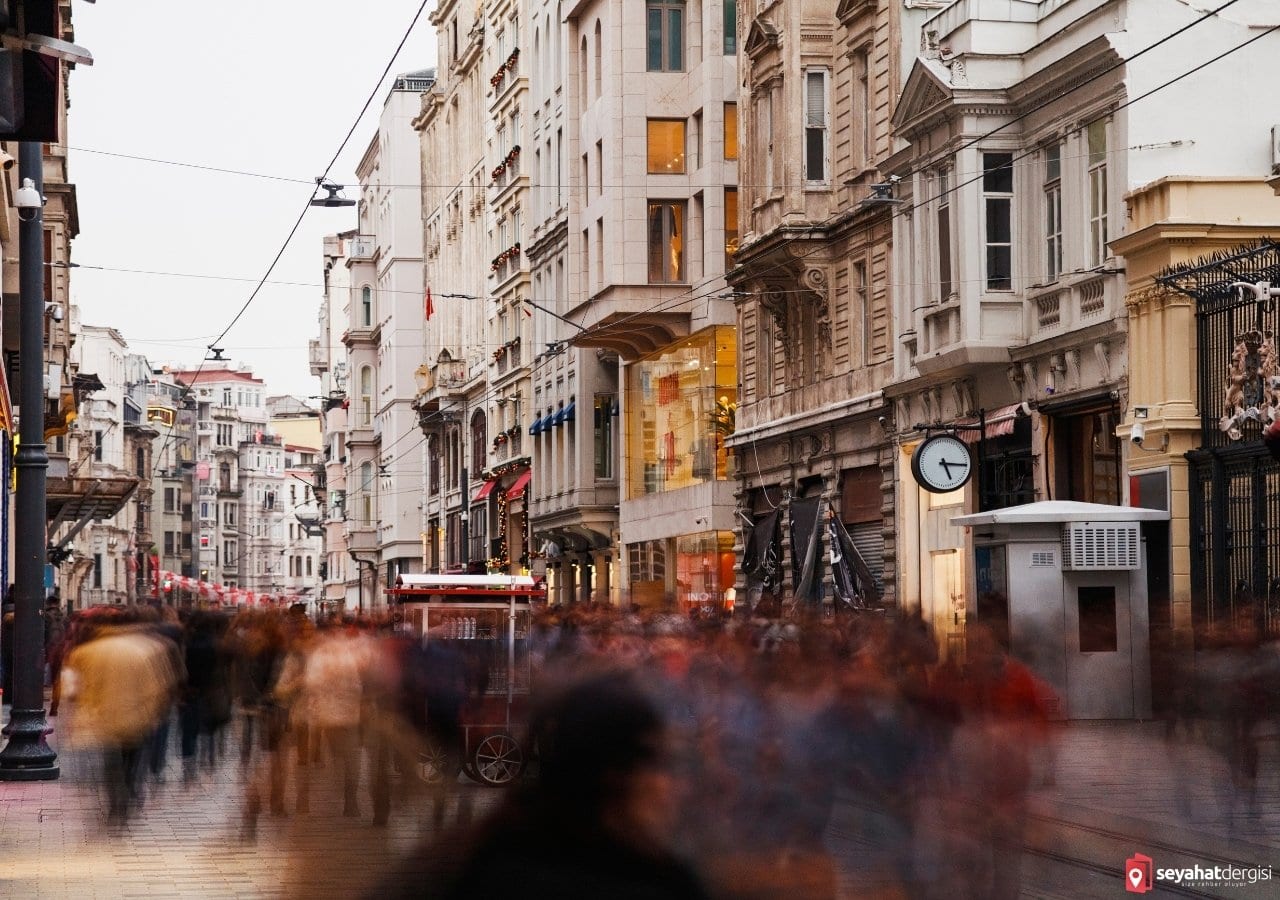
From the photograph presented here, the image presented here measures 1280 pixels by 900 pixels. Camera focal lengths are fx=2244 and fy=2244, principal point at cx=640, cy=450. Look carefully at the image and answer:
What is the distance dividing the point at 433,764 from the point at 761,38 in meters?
25.4

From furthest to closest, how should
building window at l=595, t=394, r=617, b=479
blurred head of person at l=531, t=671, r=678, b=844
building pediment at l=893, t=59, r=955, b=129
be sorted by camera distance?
building window at l=595, t=394, r=617, b=479 → building pediment at l=893, t=59, r=955, b=129 → blurred head of person at l=531, t=671, r=678, b=844

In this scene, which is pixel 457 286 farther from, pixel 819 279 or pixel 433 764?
pixel 433 764

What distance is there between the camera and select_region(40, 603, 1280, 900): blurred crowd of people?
4.52m

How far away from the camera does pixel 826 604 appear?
129 feet

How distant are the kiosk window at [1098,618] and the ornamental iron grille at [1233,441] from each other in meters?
1.01

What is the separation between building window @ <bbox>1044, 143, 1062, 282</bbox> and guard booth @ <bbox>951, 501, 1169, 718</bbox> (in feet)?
18.4

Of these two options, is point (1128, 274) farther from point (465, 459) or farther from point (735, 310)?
point (465, 459)

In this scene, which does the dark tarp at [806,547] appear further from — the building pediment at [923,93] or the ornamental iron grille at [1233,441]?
the ornamental iron grille at [1233,441]

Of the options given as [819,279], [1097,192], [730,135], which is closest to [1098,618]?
[1097,192]

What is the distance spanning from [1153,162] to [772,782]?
19.8 m

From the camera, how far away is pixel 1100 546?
26375mm

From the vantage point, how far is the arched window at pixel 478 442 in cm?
7888

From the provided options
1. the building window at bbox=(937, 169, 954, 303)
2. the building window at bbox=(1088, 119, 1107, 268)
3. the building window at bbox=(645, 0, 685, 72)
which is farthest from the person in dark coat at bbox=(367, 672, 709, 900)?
the building window at bbox=(645, 0, 685, 72)

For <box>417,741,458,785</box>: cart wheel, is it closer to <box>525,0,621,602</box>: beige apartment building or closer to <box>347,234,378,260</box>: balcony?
<box>525,0,621,602</box>: beige apartment building
